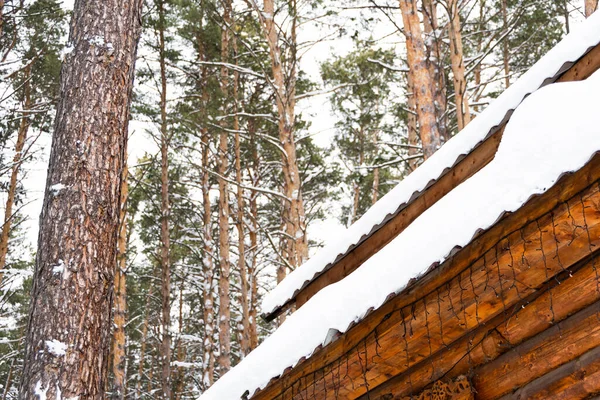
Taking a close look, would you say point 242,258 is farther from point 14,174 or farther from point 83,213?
point 83,213

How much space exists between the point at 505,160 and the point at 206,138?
45.0 feet

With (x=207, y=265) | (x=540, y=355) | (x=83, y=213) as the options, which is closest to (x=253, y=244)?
(x=207, y=265)

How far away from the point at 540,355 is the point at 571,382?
188mm

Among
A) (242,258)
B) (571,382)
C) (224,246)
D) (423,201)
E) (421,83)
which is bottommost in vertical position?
(571,382)

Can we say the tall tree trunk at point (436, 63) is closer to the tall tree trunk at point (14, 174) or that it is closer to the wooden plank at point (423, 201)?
the wooden plank at point (423, 201)

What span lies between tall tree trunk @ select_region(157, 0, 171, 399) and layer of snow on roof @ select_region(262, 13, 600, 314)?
8.35 metres

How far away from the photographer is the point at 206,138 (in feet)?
51.4

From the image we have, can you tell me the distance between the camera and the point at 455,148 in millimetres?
4223

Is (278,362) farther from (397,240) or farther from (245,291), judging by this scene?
(245,291)

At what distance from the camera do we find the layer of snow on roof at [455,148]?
3795mm

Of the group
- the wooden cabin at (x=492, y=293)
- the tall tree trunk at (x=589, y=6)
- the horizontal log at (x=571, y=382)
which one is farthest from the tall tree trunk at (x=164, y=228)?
the horizontal log at (x=571, y=382)

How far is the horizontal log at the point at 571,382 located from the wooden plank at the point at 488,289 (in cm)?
39

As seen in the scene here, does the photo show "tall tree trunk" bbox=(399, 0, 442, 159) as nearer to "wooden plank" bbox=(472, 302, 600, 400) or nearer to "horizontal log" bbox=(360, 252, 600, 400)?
"horizontal log" bbox=(360, 252, 600, 400)

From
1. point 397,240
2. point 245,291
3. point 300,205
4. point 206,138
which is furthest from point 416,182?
point 206,138
